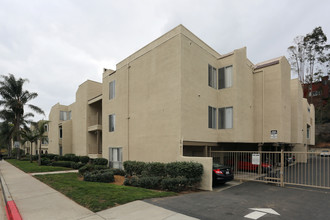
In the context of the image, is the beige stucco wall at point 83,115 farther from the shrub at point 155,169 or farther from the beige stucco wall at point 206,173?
the beige stucco wall at point 206,173

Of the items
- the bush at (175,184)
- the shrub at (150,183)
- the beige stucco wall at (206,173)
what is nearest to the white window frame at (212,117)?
the beige stucco wall at (206,173)

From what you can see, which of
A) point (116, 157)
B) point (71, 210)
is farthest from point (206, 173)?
Answer: point (116, 157)

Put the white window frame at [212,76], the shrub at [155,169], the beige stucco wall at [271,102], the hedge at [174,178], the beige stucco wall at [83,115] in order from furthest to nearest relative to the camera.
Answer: the beige stucco wall at [83,115] → the beige stucco wall at [271,102] → the white window frame at [212,76] → the shrub at [155,169] → the hedge at [174,178]

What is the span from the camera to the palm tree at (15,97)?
30438mm

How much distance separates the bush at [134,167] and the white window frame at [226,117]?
611 centimetres

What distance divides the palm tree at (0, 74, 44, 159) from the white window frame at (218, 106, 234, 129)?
95.3 feet

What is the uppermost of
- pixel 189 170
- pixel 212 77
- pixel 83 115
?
pixel 212 77

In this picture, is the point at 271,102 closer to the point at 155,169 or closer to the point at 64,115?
the point at 155,169

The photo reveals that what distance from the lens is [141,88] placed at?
50.0 feet

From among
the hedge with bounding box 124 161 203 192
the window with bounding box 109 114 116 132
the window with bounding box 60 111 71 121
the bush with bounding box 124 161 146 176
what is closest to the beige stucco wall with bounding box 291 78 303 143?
the hedge with bounding box 124 161 203 192

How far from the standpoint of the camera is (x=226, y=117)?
1458cm

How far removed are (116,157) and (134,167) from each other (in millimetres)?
4843

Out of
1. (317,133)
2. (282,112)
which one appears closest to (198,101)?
(282,112)

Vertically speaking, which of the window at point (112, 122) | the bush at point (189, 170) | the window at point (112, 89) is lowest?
the bush at point (189, 170)
